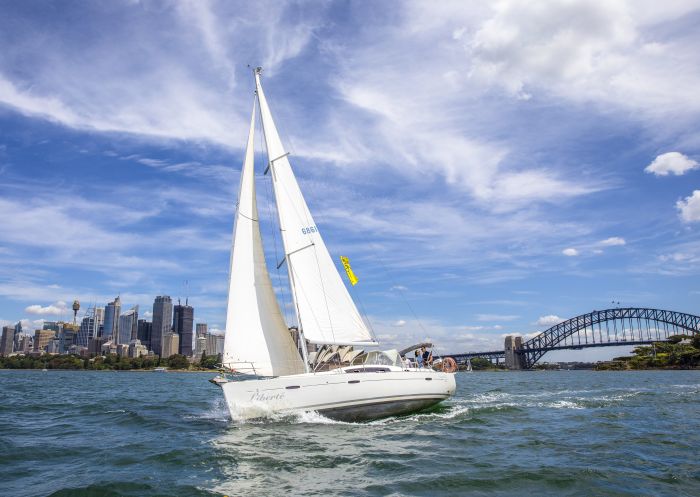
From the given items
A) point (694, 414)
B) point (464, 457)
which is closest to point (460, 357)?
point (694, 414)

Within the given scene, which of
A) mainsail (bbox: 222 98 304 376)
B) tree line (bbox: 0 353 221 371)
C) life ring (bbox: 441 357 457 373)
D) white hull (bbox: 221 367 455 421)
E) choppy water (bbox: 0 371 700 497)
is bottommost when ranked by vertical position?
tree line (bbox: 0 353 221 371)

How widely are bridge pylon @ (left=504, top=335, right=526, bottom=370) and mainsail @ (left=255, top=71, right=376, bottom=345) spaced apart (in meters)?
160

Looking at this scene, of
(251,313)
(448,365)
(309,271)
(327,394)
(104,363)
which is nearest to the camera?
(327,394)

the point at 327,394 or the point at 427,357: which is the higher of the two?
the point at 427,357

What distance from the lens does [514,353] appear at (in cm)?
16962

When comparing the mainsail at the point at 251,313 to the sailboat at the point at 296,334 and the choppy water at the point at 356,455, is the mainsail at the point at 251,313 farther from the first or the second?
the choppy water at the point at 356,455

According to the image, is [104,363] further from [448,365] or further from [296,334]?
[448,365]

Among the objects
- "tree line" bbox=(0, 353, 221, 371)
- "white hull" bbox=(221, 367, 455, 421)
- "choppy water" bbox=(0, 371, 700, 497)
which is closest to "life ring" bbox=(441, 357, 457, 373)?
"choppy water" bbox=(0, 371, 700, 497)

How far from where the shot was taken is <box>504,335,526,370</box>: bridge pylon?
169625 mm

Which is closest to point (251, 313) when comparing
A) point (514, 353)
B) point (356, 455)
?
point (356, 455)

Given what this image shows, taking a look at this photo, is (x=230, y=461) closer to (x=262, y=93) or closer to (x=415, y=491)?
(x=415, y=491)

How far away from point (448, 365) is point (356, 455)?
1151 centimetres

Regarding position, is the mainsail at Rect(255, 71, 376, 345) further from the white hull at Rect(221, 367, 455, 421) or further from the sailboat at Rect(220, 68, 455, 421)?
the white hull at Rect(221, 367, 455, 421)

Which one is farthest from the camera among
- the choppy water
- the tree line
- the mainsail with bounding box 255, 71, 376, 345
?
the tree line
